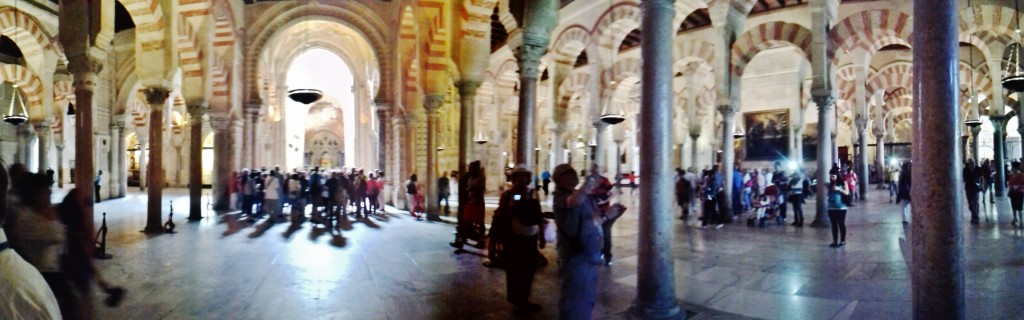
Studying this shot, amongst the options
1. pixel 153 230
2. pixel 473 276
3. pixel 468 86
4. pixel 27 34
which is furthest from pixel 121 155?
pixel 473 276

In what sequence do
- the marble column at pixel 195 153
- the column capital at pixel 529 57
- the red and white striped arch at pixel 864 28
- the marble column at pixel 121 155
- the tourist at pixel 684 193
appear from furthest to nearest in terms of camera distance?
the marble column at pixel 121 155
the marble column at pixel 195 153
the red and white striped arch at pixel 864 28
the tourist at pixel 684 193
the column capital at pixel 529 57

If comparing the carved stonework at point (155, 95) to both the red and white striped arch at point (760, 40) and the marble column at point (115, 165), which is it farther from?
the marble column at point (115, 165)

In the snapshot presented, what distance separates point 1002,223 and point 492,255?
7.74m

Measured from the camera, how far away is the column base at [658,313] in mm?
3225

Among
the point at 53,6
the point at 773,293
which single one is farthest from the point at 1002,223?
the point at 53,6

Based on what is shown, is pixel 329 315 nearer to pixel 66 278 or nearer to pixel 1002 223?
pixel 66 278

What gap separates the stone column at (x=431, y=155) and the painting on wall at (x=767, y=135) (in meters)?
10.0

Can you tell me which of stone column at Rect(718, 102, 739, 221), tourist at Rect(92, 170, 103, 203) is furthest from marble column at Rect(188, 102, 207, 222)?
stone column at Rect(718, 102, 739, 221)

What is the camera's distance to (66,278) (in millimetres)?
2555

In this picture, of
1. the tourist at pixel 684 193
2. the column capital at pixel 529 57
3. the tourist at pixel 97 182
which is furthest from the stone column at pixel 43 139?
the tourist at pixel 684 193

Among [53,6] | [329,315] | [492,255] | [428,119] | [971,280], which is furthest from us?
[53,6]

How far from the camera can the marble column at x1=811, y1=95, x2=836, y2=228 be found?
325 inches

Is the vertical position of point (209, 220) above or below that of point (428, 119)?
below

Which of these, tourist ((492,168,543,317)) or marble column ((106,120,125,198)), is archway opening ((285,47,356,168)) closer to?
marble column ((106,120,125,198))
